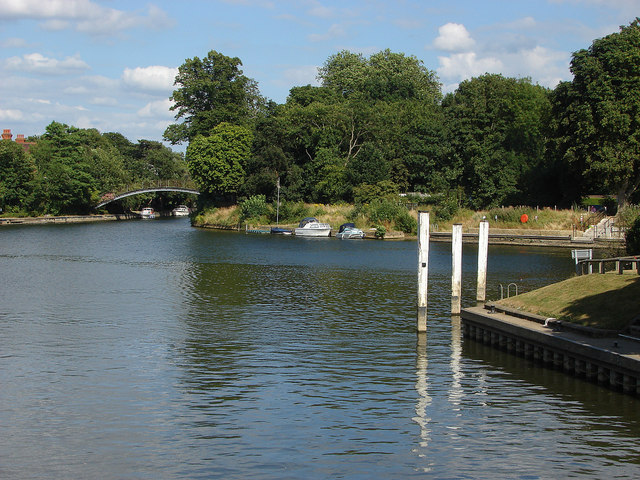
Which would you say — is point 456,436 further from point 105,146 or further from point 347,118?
point 105,146

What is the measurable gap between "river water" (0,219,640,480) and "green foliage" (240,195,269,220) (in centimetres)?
5536

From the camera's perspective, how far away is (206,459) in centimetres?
1548

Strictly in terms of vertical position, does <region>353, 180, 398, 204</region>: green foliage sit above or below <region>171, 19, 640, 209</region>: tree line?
below

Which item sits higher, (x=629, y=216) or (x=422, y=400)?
(x=629, y=216)

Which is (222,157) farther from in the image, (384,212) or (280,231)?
(384,212)

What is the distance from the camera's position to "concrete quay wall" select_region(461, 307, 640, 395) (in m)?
19.7

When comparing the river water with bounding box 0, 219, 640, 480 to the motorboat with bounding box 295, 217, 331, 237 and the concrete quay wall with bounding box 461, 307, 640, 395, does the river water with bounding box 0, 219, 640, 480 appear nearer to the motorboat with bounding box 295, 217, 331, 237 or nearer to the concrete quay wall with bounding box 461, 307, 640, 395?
the concrete quay wall with bounding box 461, 307, 640, 395

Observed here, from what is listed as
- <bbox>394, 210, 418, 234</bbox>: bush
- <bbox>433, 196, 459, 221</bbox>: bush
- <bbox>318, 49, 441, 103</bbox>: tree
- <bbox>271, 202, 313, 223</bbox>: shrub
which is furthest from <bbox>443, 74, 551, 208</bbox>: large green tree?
<bbox>318, 49, 441, 103</bbox>: tree

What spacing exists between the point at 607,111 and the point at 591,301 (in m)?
45.8

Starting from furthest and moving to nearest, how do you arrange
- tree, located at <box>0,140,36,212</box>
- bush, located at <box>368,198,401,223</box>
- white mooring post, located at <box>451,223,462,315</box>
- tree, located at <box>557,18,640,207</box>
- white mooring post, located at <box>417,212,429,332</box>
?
tree, located at <box>0,140,36,212</box> < bush, located at <box>368,198,401,223</box> < tree, located at <box>557,18,640,207</box> < white mooring post, located at <box>451,223,462,315</box> < white mooring post, located at <box>417,212,429,332</box>

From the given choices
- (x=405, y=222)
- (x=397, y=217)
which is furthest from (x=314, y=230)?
(x=405, y=222)

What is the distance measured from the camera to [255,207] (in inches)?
3755

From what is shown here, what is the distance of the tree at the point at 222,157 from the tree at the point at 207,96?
10513 mm

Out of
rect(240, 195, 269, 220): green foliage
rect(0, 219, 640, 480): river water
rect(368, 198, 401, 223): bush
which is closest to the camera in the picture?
rect(0, 219, 640, 480): river water
